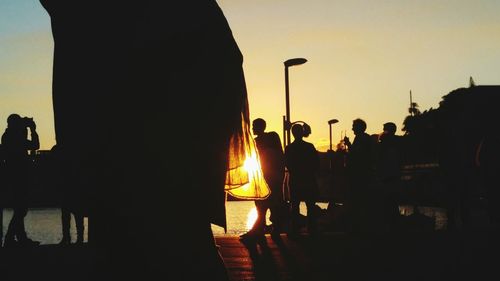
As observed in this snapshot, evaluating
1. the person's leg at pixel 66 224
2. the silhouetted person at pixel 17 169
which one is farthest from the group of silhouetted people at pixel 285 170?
the silhouetted person at pixel 17 169

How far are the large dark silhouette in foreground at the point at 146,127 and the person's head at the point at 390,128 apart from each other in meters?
10.3

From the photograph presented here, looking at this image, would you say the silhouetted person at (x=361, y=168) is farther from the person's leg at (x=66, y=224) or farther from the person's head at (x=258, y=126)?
the person's leg at (x=66, y=224)

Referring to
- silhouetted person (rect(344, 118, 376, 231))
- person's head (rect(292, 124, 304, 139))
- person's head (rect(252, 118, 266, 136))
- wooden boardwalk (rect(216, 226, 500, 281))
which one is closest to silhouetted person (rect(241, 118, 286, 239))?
person's head (rect(252, 118, 266, 136))

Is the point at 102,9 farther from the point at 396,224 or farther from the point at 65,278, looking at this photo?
the point at 396,224

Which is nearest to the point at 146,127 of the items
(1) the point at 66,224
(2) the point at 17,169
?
(2) the point at 17,169

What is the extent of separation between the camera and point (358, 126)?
11.1 metres

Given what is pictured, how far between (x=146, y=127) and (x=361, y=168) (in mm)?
10153

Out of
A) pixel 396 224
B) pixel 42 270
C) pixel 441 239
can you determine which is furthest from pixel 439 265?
pixel 396 224

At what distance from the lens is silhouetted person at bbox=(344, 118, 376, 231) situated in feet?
36.9

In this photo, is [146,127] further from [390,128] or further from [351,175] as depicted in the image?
[390,128]

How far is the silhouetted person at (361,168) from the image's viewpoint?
11.3 metres

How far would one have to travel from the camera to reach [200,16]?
1565 millimetres

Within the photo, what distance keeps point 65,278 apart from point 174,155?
4.97m

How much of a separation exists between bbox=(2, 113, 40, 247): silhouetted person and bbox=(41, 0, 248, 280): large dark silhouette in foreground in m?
8.48
